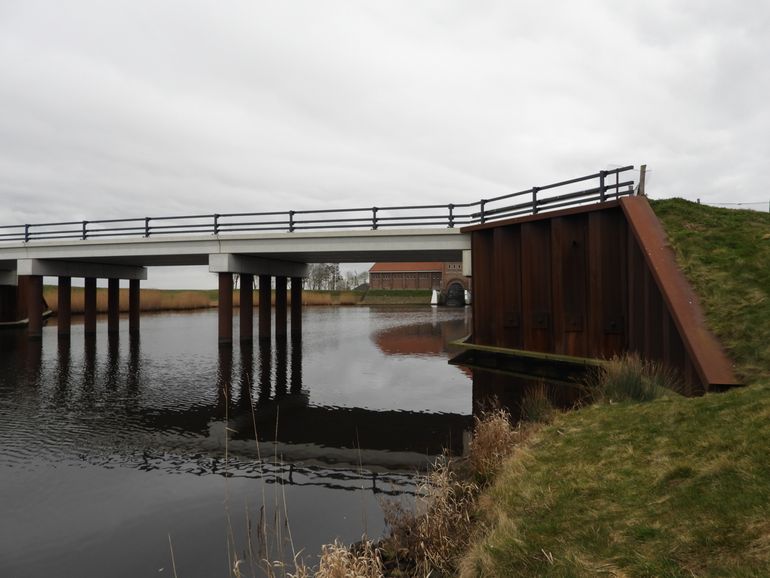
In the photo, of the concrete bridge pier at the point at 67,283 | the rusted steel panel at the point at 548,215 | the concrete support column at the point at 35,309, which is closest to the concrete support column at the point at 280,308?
the concrete bridge pier at the point at 67,283

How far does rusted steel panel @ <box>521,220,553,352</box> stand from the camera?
1361cm

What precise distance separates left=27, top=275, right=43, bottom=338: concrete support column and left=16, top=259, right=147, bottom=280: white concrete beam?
57cm

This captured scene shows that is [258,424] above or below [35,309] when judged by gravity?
below

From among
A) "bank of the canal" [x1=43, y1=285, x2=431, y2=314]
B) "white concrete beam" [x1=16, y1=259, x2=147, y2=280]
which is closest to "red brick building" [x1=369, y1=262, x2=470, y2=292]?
"bank of the canal" [x1=43, y1=285, x2=431, y2=314]

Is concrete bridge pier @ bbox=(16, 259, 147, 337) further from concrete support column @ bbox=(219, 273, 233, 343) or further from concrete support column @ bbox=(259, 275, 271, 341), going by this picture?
concrete support column @ bbox=(219, 273, 233, 343)

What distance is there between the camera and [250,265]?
23016mm

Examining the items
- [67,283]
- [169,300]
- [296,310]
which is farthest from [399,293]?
[67,283]

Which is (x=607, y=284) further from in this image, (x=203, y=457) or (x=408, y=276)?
(x=408, y=276)

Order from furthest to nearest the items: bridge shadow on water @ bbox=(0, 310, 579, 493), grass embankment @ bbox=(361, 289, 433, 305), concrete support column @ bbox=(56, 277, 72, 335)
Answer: grass embankment @ bbox=(361, 289, 433, 305) → concrete support column @ bbox=(56, 277, 72, 335) → bridge shadow on water @ bbox=(0, 310, 579, 493)

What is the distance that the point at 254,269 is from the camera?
23156 mm

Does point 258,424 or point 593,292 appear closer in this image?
point 258,424

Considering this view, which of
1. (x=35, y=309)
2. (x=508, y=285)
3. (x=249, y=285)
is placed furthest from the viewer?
(x=249, y=285)

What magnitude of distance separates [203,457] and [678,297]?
8.64m

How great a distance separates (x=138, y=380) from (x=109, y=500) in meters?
8.63
